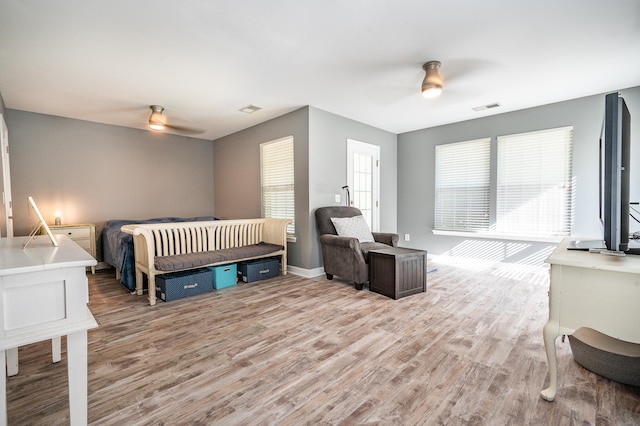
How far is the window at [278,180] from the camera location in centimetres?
445

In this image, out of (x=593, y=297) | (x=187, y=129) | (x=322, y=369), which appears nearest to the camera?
(x=593, y=297)

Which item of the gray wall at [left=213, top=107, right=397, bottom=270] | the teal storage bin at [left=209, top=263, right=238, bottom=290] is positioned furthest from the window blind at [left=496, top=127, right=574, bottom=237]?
the teal storage bin at [left=209, top=263, right=238, bottom=290]

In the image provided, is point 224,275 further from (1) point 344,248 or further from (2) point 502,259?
(2) point 502,259

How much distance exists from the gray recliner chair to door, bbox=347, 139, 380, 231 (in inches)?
26.1

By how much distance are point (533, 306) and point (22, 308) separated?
12.4ft

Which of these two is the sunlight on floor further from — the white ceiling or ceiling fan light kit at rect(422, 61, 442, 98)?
ceiling fan light kit at rect(422, 61, 442, 98)

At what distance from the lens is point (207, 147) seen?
244 inches

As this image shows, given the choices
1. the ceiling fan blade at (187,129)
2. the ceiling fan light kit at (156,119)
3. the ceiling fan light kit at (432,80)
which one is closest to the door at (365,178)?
the ceiling fan light kit at (432,80)

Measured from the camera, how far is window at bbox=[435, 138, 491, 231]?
4797mm

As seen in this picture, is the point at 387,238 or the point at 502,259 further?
the point at 502,259

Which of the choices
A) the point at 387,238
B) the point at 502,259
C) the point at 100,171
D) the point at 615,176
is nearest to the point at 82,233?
the point at 100,171

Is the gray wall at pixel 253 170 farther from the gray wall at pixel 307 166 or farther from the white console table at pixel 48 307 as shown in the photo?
the white console table at pixel 48 307

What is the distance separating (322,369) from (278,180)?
327cm

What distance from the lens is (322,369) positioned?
187cm
